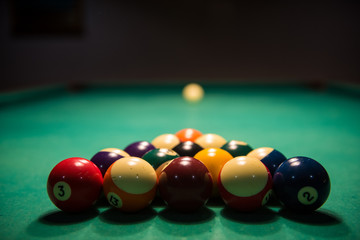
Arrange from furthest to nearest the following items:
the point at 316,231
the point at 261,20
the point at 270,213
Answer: the point at 261,20
the point at 270,213
the point at 316,231

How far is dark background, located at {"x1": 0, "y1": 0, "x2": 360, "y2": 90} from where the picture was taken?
10008 millimetres

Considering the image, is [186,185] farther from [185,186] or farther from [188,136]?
[188,136]

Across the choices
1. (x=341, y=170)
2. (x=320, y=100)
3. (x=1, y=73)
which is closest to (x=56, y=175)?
(x=341, y=170)

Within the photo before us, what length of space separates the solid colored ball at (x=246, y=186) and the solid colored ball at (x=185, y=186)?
0.09 meters

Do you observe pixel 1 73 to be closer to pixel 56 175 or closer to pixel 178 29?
pixel 178 29

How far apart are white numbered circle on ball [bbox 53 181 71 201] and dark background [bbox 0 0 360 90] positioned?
26.9 ft

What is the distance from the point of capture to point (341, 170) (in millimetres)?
2623

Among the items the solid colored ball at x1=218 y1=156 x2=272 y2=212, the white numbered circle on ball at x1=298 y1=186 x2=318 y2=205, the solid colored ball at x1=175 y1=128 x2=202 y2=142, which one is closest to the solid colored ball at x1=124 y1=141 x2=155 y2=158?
the solid colored ball at x1=175 y1=128 x2=202 y2=142

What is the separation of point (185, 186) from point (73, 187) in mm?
566

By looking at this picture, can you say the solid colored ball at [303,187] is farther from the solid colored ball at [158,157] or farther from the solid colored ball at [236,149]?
the solid colored ball at [158,157]

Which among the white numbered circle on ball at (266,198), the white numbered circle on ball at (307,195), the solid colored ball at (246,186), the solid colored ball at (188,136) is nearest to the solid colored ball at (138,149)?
the solid colored ball at (188,136)

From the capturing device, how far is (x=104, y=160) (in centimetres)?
219

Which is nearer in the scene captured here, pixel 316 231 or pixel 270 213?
pixel 316 231

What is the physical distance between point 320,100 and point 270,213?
4.92m
